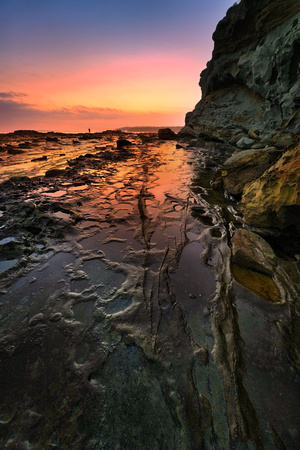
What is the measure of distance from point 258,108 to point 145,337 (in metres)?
24.4

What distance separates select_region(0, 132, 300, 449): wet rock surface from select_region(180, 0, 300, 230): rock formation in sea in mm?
1241

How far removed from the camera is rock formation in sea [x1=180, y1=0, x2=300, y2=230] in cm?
449

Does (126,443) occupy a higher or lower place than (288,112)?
lower

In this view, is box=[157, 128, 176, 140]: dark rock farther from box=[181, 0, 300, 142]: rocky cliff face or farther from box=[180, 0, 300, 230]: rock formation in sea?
box=[181, 0, 300, 142]: rocky cliff face

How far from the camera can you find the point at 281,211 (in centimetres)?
412

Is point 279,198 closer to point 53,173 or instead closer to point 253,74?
point 53,173

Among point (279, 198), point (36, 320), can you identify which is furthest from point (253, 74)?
point (36, 320)

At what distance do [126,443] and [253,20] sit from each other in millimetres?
29545

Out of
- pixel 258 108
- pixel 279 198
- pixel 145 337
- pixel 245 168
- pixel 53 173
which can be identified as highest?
pixel 258 108

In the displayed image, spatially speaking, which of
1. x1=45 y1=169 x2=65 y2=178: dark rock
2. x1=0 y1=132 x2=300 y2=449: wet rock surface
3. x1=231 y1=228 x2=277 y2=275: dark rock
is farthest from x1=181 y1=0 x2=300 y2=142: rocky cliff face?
x1=45 y1=169 x2=65 y2=178: dark rock

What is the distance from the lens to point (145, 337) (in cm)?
232

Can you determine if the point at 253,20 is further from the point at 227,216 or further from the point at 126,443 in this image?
the point at 126,443

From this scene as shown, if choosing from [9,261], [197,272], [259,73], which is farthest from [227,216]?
[259,73]

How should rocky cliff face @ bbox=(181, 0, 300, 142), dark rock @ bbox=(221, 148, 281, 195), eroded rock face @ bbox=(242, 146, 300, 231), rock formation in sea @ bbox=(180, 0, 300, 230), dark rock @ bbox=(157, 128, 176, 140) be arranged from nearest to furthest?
1. eroded rock face @ bbox=(242, 146, 300, 231)
2. rock formation in sea @ bbox=(180, 0, 300, 230)
3. dark rock @ bbox=(221, 148, 281, 195)
4. rocky cliff face @ bbox=(181, 0, 300, 142)
5. dark rock @ bbox=(157, 128, 176, 140)
